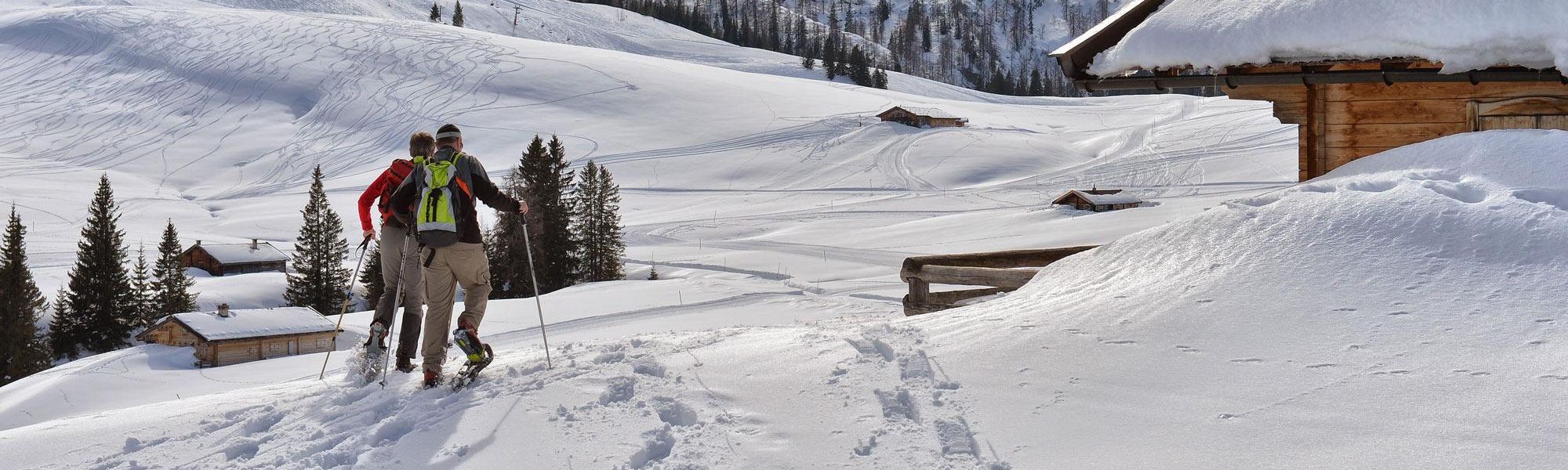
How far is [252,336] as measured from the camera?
30.0 m

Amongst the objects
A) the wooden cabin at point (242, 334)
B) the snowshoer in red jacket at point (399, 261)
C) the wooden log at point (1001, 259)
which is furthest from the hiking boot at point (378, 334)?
the wooden cabin at point (242, 334)

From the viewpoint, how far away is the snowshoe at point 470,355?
6.20 meters

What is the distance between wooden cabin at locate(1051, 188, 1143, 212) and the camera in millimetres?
40656

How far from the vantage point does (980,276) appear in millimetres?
9086

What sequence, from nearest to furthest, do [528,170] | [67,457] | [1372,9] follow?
[67,457] → [1372,9] → [528,170]

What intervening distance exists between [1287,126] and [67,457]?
62028 mm

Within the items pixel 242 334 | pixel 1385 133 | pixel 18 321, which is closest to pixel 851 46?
pixel 18 321

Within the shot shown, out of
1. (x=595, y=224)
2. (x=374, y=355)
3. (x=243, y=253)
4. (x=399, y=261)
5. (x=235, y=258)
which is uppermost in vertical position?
(x=399, y=261)

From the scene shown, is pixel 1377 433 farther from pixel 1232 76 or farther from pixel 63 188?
pixel 63 188

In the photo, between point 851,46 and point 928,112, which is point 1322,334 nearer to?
point 928,112

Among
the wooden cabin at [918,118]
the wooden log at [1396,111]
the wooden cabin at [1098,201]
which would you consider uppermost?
the wooden cabin at [918,118]

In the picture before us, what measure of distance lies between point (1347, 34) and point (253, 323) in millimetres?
30502

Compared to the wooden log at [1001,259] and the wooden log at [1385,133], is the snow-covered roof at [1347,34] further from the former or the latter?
the wooden log at [1001,259]

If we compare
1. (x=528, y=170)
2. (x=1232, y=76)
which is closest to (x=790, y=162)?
(x=528, y=170)
